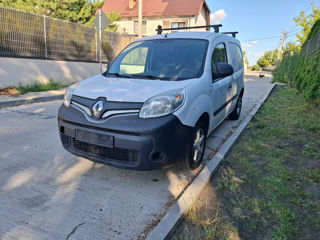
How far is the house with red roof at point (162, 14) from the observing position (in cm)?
2418

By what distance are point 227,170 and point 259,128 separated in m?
2.28

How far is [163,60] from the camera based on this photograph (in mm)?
3469

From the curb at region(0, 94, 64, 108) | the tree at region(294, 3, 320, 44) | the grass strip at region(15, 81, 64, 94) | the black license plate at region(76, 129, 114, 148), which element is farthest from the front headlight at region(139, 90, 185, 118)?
the tree at region(294, 3, 320, 44)

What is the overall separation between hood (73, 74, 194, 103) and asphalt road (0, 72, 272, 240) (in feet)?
3.28

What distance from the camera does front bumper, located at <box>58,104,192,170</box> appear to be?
7.79 feet

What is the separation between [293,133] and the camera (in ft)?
15.4

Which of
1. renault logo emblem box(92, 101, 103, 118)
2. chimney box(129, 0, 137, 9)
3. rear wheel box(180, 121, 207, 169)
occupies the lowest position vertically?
rear wheel box(180, 121, 207, 169)

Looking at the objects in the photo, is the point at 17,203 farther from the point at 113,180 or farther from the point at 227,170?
the point at 227,170

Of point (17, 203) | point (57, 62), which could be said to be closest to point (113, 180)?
point (17, 203)

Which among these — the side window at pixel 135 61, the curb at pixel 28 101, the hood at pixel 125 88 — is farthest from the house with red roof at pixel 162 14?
the hood at pixel 125 88

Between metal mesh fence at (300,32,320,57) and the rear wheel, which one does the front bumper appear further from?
metal mesh fence at (300,32,320,57)

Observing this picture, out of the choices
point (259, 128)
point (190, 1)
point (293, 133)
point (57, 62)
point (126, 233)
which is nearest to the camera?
point (126, 233)

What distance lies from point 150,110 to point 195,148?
0.91 m

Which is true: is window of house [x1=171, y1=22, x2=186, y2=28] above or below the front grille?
above
